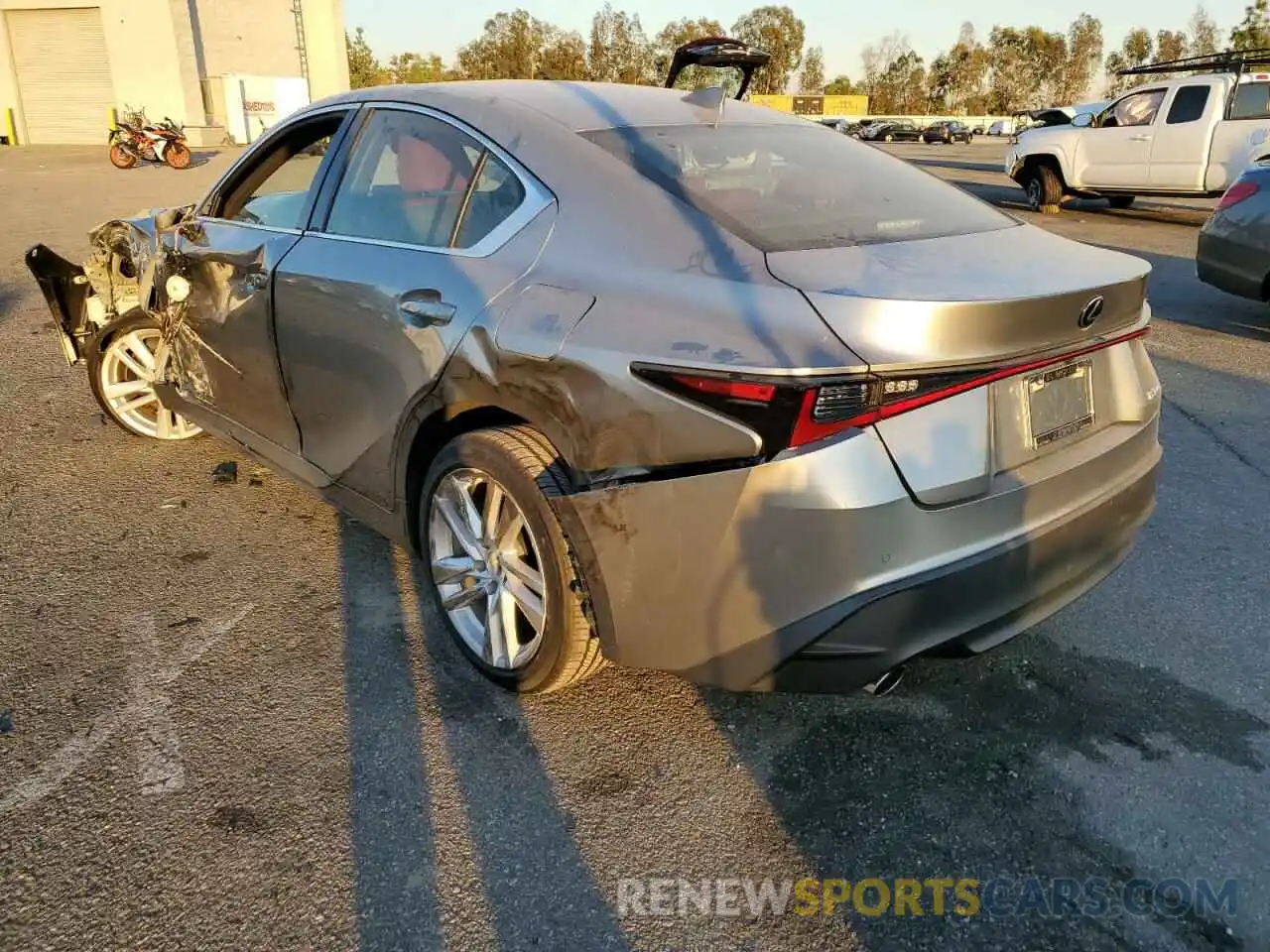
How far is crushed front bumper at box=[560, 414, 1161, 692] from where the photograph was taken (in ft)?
6.68

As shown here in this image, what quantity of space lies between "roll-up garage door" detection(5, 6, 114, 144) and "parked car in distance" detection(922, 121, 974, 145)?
44081mm

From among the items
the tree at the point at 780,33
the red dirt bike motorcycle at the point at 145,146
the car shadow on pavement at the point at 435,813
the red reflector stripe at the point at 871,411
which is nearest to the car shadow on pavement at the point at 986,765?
the red reflector stripe at the point at 871,411

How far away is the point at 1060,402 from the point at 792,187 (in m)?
0.96

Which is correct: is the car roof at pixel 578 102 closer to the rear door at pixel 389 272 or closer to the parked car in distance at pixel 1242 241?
the rear door at pixel 389 272

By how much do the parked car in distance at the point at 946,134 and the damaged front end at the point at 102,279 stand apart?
59.5 meters

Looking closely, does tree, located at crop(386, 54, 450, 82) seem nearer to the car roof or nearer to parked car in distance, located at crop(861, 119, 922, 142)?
parked car in distance, located at crop(861, 119, 922, 142)

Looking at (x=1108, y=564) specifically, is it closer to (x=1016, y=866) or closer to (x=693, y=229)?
(x=1016, y=866)

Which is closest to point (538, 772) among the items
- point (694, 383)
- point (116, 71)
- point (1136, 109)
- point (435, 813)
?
point (435, 813)

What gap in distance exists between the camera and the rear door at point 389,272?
2674mm

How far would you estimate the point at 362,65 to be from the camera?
58.7m

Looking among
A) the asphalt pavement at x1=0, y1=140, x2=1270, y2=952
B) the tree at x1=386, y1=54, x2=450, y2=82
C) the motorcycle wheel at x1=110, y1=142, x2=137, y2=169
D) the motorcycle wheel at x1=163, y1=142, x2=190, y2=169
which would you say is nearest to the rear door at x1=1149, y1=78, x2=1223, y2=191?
the asphalt pavement at x1=0, y1=140, x2=1270, y2=952

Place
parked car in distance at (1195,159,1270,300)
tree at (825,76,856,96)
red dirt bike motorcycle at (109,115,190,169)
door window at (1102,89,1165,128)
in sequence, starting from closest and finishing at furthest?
parked car in distance at (1195,159,1270,300) → door window at (1102,89,1165,128) → red dirt bike motorcycle at (109,115,190,169) → tree at (825,76,856,96)

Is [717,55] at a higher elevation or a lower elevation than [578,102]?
higher

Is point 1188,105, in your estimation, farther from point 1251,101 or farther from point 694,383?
point 694,383
